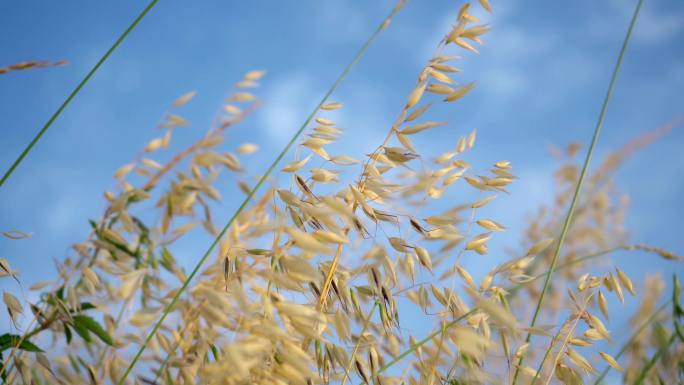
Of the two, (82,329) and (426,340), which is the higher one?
(426,340)

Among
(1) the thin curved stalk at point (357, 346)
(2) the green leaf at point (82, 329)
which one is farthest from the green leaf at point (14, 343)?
(1) the thin curved stalk at point (357, 346)

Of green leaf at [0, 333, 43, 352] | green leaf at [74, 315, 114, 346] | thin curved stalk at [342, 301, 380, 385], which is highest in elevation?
thin curved stalk at [342, 301, 380, 385]

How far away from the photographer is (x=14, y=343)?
109 centimetres

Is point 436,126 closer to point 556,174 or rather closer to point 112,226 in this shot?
point 112,226

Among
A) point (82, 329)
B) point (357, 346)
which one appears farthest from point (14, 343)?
point (357, 346)

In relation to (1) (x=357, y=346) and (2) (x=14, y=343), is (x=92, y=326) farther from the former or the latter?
(1) (x=357, y=346)

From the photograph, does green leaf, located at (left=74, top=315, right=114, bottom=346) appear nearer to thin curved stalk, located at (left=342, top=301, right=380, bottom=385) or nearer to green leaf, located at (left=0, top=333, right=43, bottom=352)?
green leaf, located at (left=0, top=333, right=43, bottom=352)

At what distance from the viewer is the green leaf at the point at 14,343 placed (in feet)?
3.57

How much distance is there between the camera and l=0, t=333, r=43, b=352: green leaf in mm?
1089

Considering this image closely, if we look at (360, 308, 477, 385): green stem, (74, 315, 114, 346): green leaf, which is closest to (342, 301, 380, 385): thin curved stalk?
(360, 308, 477, 385): green stem

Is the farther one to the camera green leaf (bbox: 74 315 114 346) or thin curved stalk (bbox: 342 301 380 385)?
green leaf (bbox: 74 315 114 346)

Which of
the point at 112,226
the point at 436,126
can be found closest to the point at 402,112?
the point at 436,126

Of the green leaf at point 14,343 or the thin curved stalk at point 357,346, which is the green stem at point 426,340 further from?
the green leaf at point 14,343

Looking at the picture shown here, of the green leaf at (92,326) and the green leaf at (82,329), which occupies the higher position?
the green leaf at (92,326)
